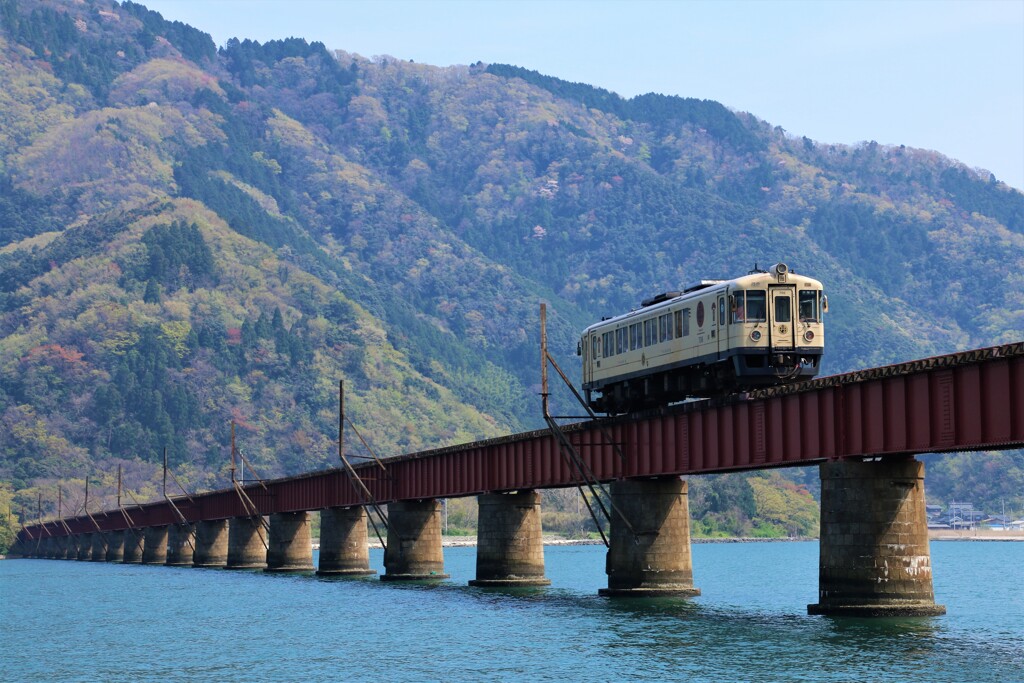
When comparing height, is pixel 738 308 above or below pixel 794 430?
above

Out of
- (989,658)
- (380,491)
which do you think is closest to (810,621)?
(989,658)

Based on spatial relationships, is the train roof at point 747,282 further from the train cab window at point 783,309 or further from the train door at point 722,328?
the train cab window at point 783,309

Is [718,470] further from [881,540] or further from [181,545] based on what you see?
[181,545]

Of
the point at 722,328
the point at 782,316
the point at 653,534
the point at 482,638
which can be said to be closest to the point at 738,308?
the point at 722,328

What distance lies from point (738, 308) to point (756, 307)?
A: 0.82 metres

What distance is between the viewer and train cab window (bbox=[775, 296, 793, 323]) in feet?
239

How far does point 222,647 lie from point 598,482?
21877mm

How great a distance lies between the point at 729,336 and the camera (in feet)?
239

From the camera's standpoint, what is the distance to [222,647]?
73.8 metres

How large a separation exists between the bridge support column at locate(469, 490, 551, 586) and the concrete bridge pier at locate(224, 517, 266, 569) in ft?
202

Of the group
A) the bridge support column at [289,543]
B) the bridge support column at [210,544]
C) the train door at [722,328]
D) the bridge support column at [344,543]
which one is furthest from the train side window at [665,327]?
the bridge support column at [210,544]

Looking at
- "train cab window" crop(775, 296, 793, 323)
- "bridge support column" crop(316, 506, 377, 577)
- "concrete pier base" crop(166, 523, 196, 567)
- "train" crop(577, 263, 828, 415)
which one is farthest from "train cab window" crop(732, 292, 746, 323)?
"concrete pier base" crop(166, 523, 196, 567)

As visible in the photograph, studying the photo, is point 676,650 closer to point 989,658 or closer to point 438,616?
point 989,658

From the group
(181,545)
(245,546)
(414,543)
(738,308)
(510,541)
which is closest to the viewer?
(738,308)
